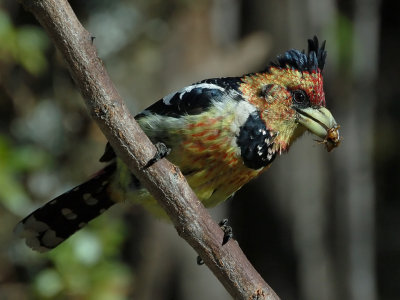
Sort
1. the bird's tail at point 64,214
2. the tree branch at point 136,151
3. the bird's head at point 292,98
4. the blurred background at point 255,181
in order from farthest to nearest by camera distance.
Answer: the blurred background at point 255,181 → the bird's tail at point 64,214 → the bird's head at point 292,98 → the tree branch at point 136,151

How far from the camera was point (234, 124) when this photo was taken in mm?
2936

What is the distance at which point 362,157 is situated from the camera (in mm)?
5777

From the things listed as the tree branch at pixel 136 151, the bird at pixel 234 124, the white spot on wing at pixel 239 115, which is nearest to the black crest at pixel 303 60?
the bird at pixel 234 124

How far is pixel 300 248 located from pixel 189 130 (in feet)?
8.61

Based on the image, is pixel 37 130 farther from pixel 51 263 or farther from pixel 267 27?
pixel 267 27

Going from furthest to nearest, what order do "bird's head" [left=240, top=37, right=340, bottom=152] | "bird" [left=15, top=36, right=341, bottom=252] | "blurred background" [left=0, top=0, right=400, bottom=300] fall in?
"blurred background" [left=0, top=0, right=400, bottom=300] < "bird's head" [left=240, top=37, right=340, bottom=152] < "bird" [left=15, top=36, right=341, bottom=252]

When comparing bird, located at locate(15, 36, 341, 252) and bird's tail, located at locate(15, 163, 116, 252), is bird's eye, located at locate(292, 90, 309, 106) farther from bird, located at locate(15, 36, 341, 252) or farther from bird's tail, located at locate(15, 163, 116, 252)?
bird's tail, located at locate(15, 163, 116, 252)

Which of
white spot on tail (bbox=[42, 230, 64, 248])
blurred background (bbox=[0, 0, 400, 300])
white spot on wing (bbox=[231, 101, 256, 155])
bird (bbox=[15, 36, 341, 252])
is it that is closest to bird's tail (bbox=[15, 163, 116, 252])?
white spot on tail (bbox=[42, 230, 64, 248])

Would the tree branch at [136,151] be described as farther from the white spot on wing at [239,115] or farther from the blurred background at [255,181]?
the blurred background at [255,181]

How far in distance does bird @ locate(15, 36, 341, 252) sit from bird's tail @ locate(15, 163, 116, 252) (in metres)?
0.16

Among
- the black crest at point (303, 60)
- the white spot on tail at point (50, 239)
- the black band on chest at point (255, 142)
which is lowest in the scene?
the white spot on tail at point (50, 239)

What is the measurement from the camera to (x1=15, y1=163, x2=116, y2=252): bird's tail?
3.38 meters

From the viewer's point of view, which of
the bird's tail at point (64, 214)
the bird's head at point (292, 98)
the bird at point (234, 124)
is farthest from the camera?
the bird's tail at point (64, 214)

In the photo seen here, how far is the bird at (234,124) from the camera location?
2908 mm
